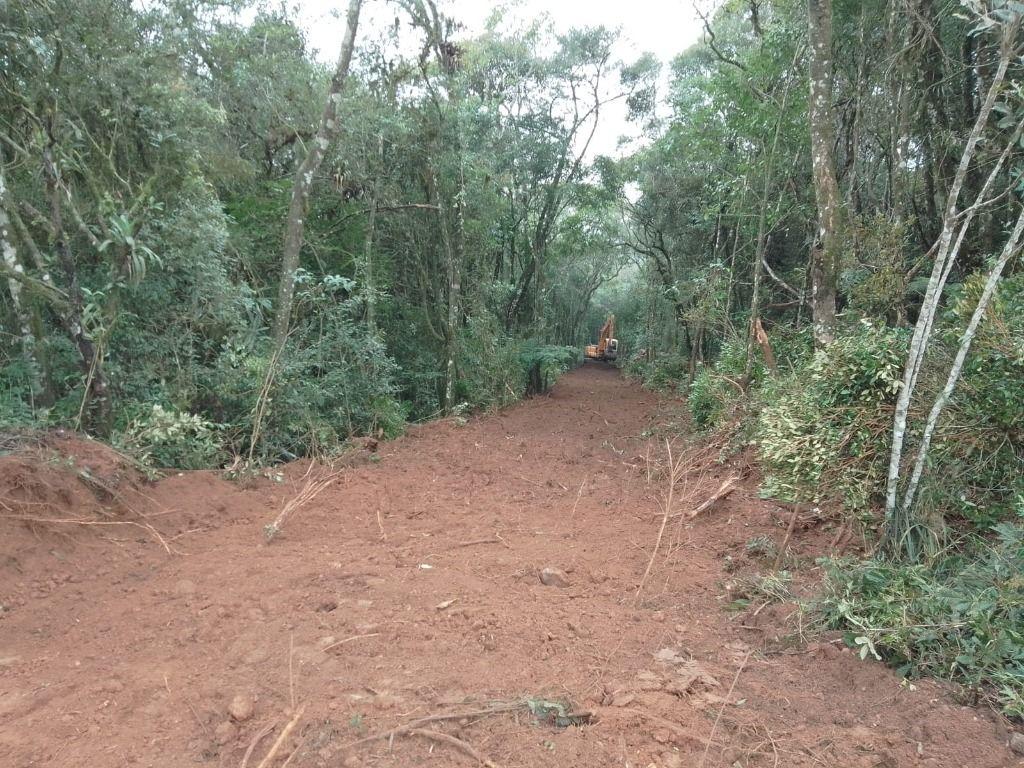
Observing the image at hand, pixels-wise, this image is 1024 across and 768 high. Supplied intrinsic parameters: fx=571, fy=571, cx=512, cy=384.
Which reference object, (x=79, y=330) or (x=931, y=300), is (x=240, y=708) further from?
(x=79, y=330)

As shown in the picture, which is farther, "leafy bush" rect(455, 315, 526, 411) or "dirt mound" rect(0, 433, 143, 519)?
"leafy bush" rect(455, 315, 526, 411)

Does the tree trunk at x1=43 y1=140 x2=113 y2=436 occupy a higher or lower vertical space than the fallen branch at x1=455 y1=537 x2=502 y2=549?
higher

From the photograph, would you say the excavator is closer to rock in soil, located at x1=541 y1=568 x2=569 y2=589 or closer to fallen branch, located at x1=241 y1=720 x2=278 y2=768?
rock in soil, located at x1=541 y1=568 x2=569 y2=589

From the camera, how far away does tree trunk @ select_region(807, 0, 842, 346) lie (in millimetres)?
6270

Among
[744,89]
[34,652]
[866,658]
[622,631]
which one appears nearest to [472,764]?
[622,631]

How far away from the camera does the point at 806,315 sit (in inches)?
391

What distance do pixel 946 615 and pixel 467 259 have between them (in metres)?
10.9

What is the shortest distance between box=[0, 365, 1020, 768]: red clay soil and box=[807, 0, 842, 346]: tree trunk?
2.57m

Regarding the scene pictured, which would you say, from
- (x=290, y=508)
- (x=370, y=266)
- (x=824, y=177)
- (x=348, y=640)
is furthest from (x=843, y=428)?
(x=370, y=266)

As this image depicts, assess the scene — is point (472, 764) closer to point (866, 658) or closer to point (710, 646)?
point (710, 646)

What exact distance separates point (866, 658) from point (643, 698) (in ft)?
3.90

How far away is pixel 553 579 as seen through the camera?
3822mm

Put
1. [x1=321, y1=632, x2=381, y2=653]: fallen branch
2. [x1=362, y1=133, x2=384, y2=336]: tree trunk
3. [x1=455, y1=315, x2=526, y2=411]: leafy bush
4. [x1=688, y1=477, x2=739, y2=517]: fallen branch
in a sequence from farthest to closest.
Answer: [x1=455, y1=315, x2=526, y2=411]: leafy bush, [x1=362, y1=133, x2=384, y2=336]: tree trunk, [x1=688, y1=477, x2=739, y2=517]: fallen branch, [x1=321, y1=632, x2=381, y2=653]: fallen branch

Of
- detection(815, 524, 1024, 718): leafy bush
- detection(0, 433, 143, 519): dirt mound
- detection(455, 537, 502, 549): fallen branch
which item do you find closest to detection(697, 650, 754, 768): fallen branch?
detection(815, 524, 1024, 718): leafy bush
